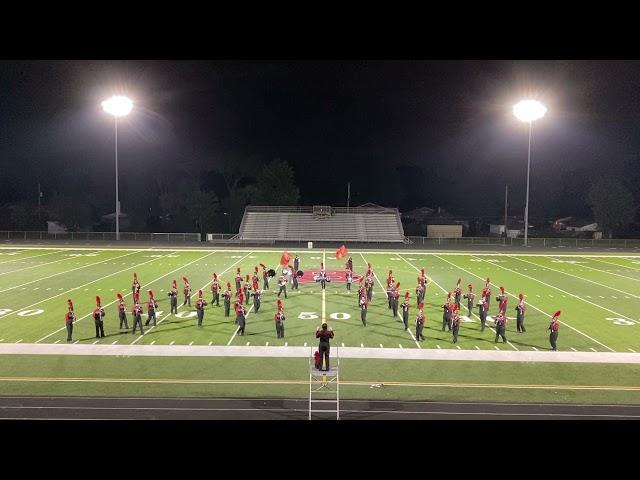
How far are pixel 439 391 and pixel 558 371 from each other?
2.87m

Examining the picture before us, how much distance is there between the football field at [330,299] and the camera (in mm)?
12930

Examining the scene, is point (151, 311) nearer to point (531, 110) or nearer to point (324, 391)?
point (324, 391)

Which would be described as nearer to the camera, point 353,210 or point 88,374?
point 88,374

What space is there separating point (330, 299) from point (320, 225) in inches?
1147

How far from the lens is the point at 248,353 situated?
1163cm

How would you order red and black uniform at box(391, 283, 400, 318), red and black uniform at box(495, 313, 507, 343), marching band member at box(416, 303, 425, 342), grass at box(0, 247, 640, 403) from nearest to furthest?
1. grass at box(0, 247, 640, 403)
2. red and black uniform at box(495, 313, 507, 343)
3. marching band member at box(416, 303, 425, 342)
4. red and black uniform at box(391, 283, 400, 318)

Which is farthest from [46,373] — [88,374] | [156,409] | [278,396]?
[278,396]

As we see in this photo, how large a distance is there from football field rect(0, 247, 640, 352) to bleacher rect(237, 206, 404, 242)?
12.0 m

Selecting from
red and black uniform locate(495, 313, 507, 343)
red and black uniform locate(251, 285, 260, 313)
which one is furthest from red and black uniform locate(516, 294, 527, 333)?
red and black uniform locate(251, 285, 260, 313)

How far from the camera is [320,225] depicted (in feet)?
153

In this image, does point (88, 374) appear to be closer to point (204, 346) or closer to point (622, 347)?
point (204, 346)

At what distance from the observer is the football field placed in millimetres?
12930

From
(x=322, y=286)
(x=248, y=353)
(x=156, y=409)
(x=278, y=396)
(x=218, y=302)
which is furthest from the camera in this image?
(x=322, y=286)

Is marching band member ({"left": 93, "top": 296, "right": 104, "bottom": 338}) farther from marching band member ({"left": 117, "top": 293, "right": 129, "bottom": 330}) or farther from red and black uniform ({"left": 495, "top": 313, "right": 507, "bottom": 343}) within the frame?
red and black uniform ({"left": 495, "top": 313, "right": 507, "bottom": 343})
